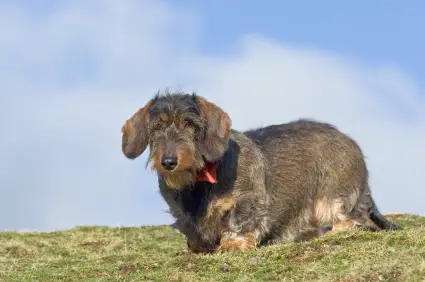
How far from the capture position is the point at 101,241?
21.3m

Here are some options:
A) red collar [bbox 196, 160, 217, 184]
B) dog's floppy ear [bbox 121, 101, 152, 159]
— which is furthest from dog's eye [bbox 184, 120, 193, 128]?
dog's floppy ear [bbox 121, 101, 152, 159]

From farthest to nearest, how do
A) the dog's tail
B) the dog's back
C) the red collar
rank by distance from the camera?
the dog's tail → the dog's back → the red collar

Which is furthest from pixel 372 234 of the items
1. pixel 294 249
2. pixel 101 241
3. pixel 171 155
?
pixel 101 241

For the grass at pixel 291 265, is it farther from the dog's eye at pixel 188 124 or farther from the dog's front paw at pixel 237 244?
the dog's eye at pixel 188 124

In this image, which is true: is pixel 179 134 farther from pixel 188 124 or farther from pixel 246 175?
pixel 246 175

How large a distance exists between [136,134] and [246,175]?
2.02 m

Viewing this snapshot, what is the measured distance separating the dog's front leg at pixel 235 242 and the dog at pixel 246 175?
0.7 inches

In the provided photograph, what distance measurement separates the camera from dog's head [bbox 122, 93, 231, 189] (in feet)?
37.3

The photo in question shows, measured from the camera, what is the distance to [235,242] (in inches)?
492

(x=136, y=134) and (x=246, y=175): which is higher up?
(x=136, y=134)

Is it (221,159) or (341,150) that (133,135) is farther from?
(341,150)

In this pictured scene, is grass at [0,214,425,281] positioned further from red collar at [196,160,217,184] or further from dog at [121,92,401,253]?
red collar at [196,160,217,184]

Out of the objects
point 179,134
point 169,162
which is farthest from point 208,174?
point 169,162

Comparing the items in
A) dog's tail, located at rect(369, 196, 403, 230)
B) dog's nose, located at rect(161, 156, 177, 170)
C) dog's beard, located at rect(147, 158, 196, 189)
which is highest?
dog's nose, located at rect(161, 156, 177, 170)
